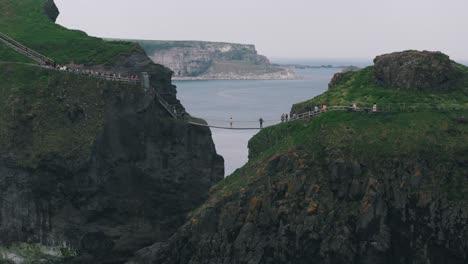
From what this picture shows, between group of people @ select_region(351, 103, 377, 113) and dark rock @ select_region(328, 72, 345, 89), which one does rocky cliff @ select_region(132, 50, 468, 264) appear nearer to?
group of people @ select_region(351, 103, 377, 113)

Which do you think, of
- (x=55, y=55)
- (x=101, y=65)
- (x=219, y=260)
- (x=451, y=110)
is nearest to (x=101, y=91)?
(x=101, y=65)

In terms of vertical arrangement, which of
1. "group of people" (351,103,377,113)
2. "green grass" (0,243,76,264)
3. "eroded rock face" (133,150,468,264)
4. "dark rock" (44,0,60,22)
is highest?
"dark rock" (44,0,60,22)

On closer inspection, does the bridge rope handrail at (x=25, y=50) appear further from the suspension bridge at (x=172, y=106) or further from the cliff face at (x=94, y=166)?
the cliff face at (x=94, y=166)

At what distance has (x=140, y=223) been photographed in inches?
3258

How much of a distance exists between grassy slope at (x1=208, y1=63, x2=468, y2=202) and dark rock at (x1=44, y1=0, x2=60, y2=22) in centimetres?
4795

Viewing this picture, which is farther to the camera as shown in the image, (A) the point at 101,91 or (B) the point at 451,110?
(A) the point at 101,91

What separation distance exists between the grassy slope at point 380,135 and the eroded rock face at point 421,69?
3.76 ft

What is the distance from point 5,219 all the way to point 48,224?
4.56m

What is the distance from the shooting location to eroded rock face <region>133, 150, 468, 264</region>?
6638 cm

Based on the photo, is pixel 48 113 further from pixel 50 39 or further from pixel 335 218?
pixel 335 218

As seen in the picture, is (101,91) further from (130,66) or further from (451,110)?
(451,110)

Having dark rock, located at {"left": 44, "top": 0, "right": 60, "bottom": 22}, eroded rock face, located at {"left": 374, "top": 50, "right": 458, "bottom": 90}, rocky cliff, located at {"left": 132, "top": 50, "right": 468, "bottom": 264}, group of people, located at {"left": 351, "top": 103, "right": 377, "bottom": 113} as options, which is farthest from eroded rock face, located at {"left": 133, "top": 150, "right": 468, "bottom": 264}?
dark rock, located at {"left": 44, "top": 0, "right": 60, "bottom": 22}

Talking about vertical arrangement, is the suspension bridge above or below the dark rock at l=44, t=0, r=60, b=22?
below

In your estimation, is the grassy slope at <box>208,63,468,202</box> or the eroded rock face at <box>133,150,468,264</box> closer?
the eroded rock face at <box>133,150,468,264</box>
